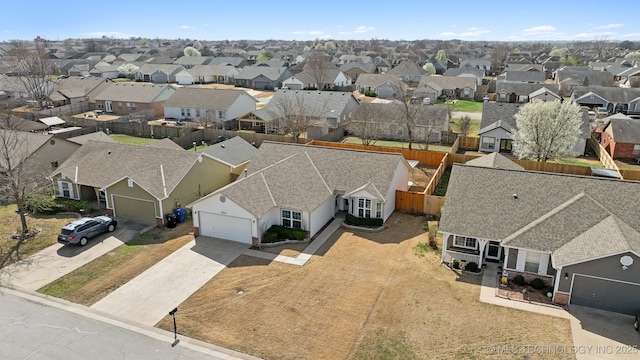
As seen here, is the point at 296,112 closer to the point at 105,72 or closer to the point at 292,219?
the point at 292,219

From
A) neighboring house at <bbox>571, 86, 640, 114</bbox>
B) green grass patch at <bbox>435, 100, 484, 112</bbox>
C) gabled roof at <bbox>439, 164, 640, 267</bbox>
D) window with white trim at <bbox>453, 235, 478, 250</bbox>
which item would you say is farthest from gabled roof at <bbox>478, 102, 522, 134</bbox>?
window with white trim at <bbox>453, 235, 478, 250</bbox>

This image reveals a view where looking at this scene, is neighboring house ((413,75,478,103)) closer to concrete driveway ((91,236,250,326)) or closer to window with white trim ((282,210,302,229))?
window with white trim ((282,210,302,229))

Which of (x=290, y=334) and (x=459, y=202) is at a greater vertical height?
(x=459, y=202)

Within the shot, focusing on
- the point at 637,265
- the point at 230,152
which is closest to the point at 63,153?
the point at 230,152

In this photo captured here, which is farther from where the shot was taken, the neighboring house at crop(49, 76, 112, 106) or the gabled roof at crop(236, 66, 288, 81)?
the gabled roof at crop(236, 66, 288, 81)

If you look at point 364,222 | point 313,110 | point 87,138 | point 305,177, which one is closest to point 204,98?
point 313,110

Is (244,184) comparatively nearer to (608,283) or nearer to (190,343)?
(190,343)
